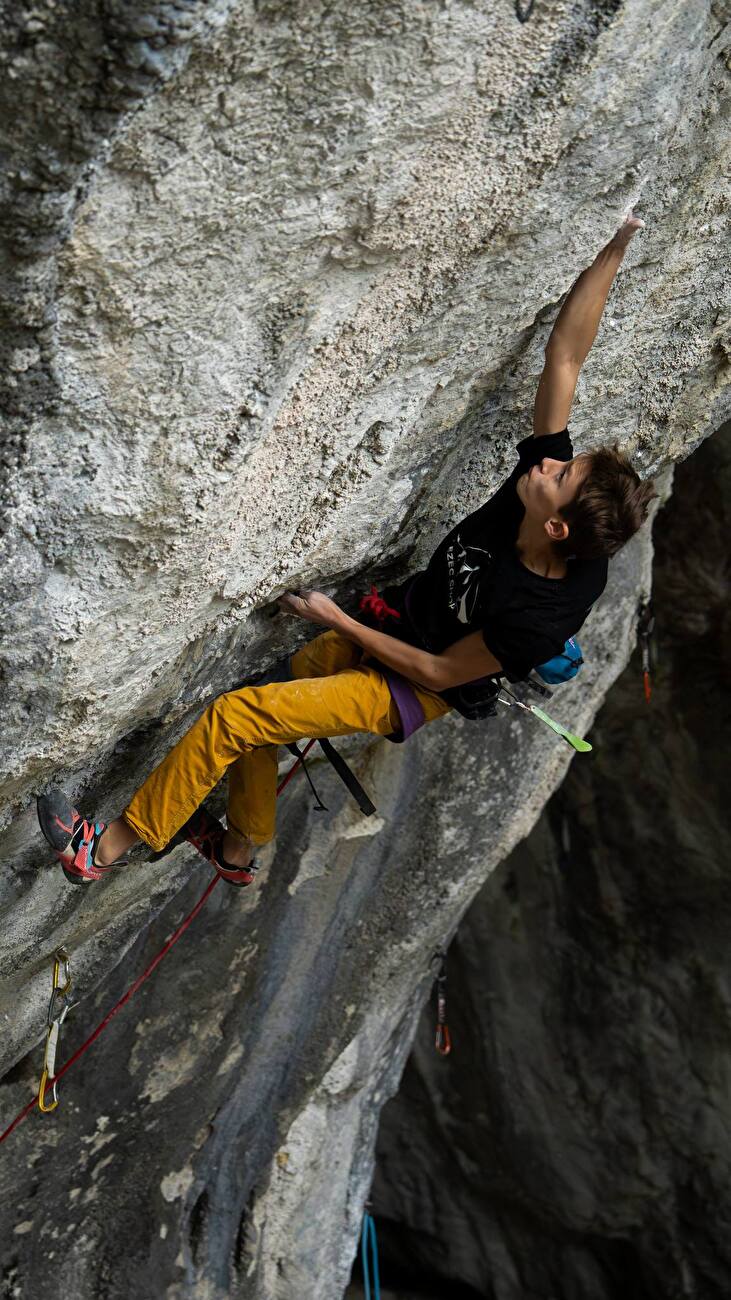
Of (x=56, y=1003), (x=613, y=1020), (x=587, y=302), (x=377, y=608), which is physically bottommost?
(x=613, y=1020)

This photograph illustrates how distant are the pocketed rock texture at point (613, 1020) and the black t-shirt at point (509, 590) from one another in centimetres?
261

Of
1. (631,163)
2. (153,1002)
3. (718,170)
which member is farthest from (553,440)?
(153,1002)

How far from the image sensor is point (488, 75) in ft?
5.83

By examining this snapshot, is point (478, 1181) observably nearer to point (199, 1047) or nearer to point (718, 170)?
point (199, 1047)

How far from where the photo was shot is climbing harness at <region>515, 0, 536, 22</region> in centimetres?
172

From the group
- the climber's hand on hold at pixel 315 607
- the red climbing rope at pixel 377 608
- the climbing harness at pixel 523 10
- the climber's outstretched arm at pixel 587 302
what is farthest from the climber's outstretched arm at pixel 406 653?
the climbing harness at pixel 523 10

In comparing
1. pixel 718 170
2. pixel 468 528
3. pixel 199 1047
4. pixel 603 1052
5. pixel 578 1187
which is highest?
pixel 718 170

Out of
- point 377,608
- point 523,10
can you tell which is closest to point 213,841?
point 377,608

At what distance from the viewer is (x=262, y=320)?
A: 1870 millimetres

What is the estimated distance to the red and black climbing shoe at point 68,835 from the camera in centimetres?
231

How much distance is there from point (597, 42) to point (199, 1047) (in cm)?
320

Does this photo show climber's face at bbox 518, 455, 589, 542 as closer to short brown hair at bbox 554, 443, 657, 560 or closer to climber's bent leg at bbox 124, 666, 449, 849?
short brown hair at bbox 554, 443, 657, 560

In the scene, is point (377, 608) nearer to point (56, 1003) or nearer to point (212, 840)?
point (212, 840)

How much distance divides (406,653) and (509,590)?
0.91 ft
